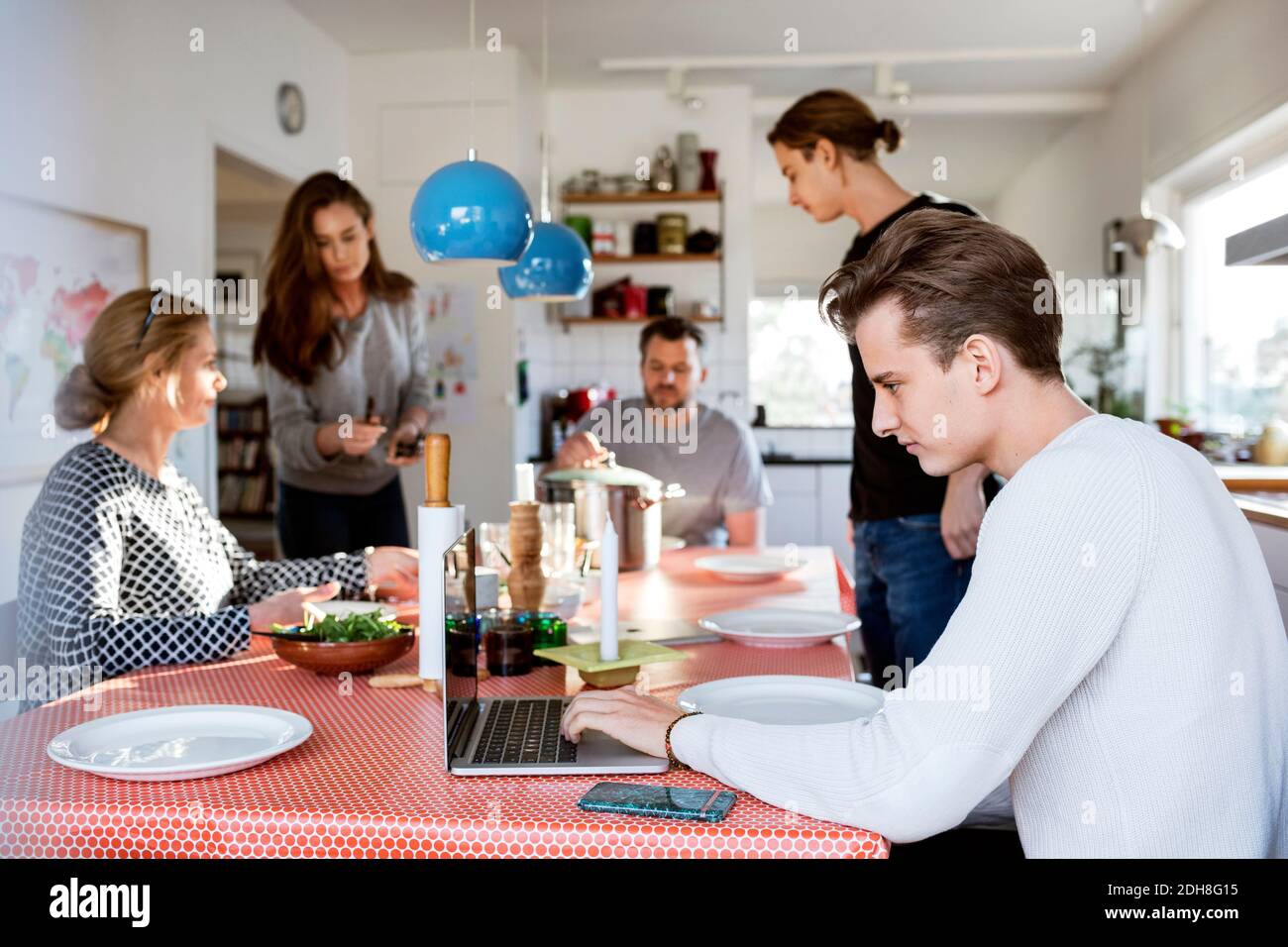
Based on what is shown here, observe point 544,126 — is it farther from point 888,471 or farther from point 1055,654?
point 1055,654

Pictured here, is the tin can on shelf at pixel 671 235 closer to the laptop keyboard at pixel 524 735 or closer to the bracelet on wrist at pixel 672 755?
the laptop keyboard at pixel 524 735

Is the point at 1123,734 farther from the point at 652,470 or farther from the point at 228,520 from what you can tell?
the point at 228,520

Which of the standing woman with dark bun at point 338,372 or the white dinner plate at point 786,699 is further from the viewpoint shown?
the standing woman with dark bun at point 338,372

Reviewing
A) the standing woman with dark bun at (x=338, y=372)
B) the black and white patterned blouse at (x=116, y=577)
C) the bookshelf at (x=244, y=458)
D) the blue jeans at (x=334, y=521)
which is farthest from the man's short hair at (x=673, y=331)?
the bookshelf at (x=244, y=458)

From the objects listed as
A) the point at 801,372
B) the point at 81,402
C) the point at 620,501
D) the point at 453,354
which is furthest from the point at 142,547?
the point at 801,372

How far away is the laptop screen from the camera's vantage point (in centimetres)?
119

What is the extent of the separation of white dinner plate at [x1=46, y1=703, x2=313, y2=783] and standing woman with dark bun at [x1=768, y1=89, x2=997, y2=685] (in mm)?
1377

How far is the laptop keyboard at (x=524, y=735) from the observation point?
1.22m

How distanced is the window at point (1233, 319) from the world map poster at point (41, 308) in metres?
3.84

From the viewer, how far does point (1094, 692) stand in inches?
41.8

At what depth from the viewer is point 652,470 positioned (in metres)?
3.55

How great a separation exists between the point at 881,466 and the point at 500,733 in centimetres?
133

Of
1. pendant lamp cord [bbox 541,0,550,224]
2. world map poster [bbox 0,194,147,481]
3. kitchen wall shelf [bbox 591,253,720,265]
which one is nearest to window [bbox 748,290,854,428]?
kitchen wall shelf [bbox 591,253,720,265]

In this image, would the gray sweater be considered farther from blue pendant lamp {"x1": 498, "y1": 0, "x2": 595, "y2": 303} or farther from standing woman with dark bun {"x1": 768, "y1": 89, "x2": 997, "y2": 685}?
standing woman with dark bun {"x1": 768, "y1": 89, "x2": 997, "y2": 685}
